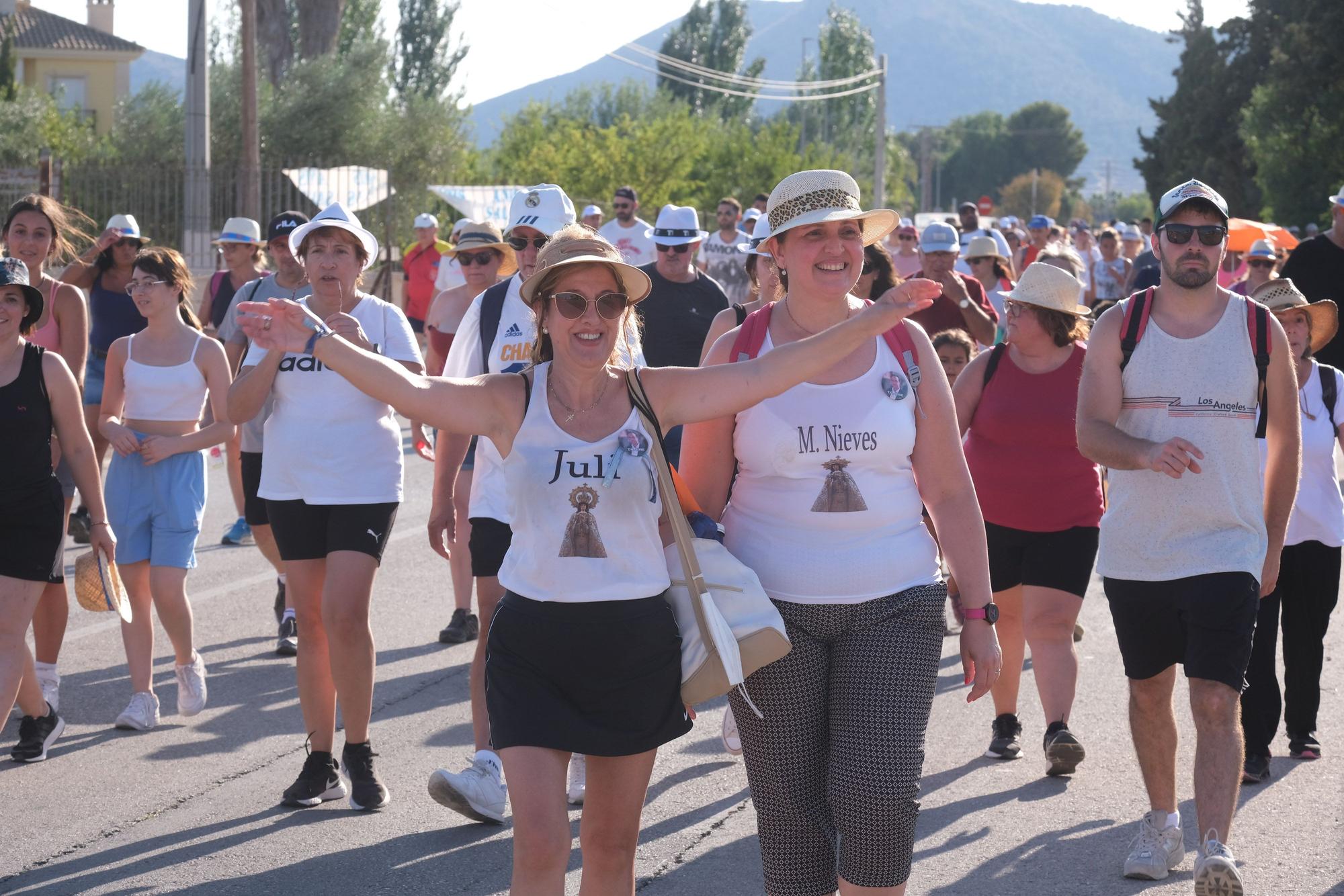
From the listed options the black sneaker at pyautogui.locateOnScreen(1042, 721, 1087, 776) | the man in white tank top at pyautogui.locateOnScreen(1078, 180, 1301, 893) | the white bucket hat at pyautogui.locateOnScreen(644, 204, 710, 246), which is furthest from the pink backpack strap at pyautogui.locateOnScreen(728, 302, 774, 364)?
the white bucket hat at pyautogui.locateOnScreen(644, 204, 710, 246)

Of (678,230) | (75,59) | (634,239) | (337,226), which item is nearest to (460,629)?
(678,230)

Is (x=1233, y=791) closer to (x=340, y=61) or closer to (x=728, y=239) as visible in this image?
(x=728, y=239)

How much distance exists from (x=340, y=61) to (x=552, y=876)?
3597 cm

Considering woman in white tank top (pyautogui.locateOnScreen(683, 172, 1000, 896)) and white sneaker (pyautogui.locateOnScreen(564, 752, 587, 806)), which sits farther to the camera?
white sneaker (pyautogui.locateOnScreen(564, 752, 587, 806))

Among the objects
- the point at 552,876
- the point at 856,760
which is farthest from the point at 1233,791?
the point at 552,876

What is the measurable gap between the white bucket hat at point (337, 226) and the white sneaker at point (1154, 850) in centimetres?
329

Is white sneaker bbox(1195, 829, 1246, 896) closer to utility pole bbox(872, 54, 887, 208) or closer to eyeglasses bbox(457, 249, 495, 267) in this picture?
eyeglasses bbox(457, 249, 495, 267)

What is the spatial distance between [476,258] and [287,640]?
92.9 inches

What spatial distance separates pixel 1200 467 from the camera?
4672mm

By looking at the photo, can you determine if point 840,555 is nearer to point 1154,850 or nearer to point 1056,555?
point 1154,850

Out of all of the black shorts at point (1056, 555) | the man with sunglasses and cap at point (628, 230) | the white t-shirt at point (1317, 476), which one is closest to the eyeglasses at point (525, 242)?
the black shorts at point (1056, 555)

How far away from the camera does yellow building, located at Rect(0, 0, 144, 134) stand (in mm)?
71000

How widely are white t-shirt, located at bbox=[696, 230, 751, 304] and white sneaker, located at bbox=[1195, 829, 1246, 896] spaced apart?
10988 mm

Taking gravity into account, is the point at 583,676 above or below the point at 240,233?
below
